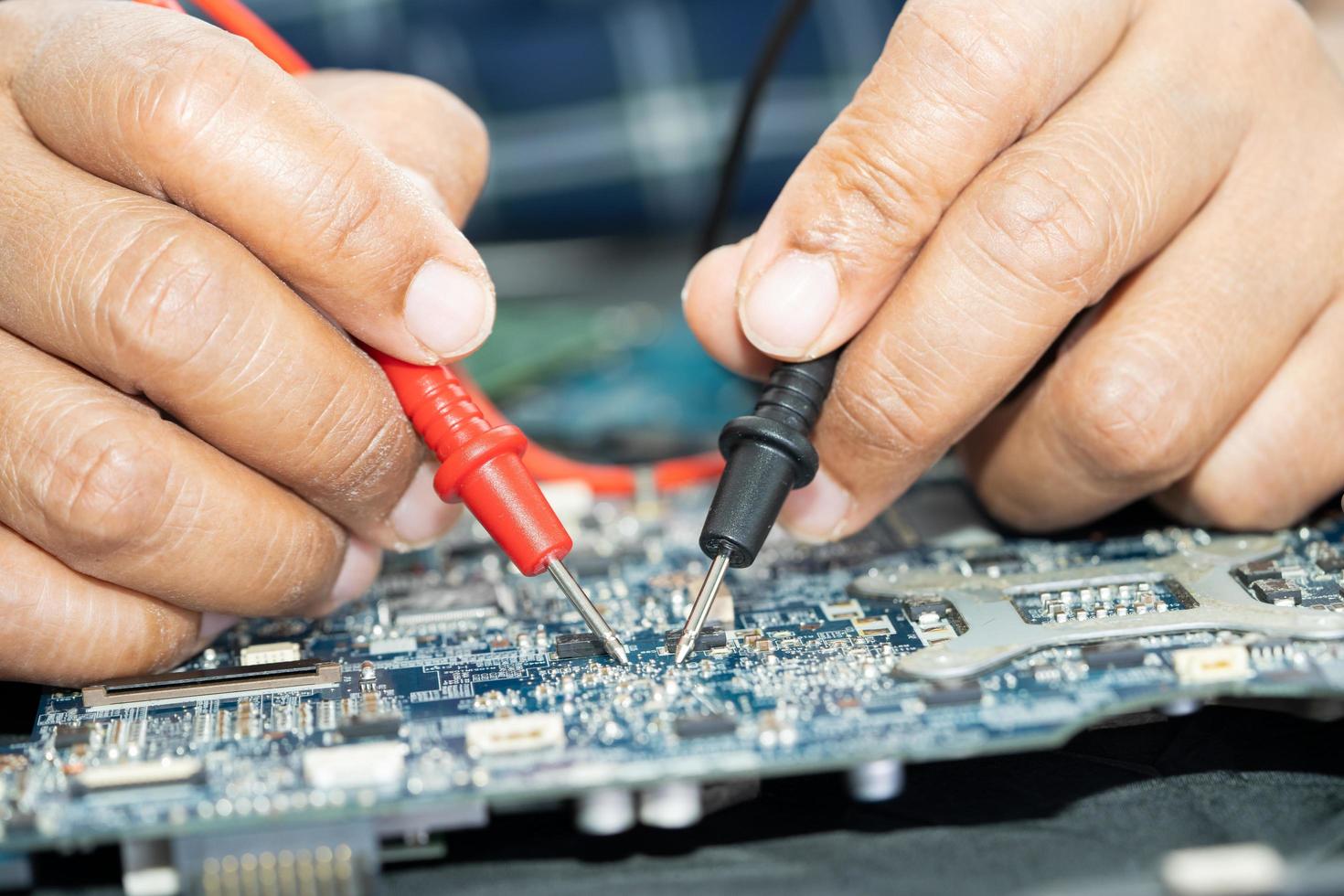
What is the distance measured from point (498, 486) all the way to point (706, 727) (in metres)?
0.38

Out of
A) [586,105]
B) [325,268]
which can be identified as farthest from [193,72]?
[586,105]

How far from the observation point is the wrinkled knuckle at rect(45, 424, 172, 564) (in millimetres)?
1203

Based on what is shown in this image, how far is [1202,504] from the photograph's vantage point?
154 cm

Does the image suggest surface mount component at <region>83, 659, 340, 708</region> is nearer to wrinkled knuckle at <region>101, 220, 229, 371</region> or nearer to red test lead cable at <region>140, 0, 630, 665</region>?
red test lead cable at <region>140, 0, 630, 665</region>

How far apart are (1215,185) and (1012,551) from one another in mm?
518

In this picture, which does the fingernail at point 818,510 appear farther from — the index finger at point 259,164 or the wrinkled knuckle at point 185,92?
the wrinkled knuckle at point 185,92

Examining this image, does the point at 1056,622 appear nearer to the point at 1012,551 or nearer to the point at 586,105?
the point at 1012,551

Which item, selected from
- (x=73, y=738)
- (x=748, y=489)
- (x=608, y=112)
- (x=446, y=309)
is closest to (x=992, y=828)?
(x=748, y=489)

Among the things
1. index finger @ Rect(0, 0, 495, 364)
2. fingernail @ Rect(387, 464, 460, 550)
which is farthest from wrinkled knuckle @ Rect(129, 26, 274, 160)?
fingernail @ Rect(387, 464, 460, 550)

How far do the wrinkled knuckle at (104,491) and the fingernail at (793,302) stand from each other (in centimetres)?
65

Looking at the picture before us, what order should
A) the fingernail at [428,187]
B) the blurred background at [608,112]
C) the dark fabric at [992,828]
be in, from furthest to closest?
the blurred background at [608,112] < the fingernail at [428,187] < the dark fabric at [992,828]

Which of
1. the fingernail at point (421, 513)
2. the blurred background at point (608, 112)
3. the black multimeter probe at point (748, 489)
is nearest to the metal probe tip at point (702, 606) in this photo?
the black multimeter probe at point (748, 489)

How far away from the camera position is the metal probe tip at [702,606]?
1.25m

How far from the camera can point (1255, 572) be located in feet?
A: 4.41
